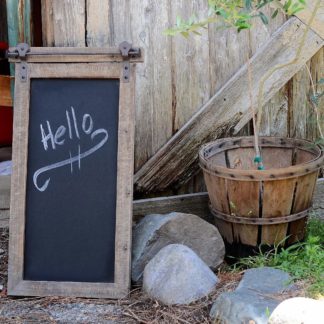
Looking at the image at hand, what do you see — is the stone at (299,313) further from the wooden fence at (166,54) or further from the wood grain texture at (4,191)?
the wood grain texture at (4,191)

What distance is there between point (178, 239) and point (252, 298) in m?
0.78

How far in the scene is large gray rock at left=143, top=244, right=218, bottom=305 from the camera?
359 centimetres

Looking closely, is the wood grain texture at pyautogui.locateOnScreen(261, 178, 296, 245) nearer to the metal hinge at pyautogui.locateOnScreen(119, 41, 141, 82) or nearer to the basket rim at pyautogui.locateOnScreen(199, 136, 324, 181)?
the basket rim at pyautogui.locateOnScreen(199, 136, 324, 181)

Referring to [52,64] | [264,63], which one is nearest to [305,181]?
[264,63]

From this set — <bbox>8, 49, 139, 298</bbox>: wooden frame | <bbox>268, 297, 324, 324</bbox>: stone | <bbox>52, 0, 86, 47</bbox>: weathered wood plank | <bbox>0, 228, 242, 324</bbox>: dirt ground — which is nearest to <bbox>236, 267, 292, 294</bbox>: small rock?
<bbox>0, 228, 242, 324</bbox>: dirt ground

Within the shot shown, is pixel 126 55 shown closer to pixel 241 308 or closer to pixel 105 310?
pixel 105 310

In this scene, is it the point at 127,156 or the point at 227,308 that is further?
the point at 127,156

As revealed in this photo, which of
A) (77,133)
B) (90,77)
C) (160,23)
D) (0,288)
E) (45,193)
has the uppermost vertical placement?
(160,23)

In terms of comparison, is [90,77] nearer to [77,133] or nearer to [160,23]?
[77,133]

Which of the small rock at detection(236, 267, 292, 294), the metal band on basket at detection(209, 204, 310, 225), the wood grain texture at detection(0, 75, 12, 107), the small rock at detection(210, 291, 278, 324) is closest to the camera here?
the small rock at detection(210, 291, 278, 324)

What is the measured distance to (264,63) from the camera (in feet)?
14.6

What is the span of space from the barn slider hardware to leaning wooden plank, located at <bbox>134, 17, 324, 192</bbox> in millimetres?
784

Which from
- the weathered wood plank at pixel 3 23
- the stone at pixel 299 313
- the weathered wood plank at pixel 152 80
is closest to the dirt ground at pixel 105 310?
the stone at pixel 299 313

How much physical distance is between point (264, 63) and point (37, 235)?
1816 millimetres
